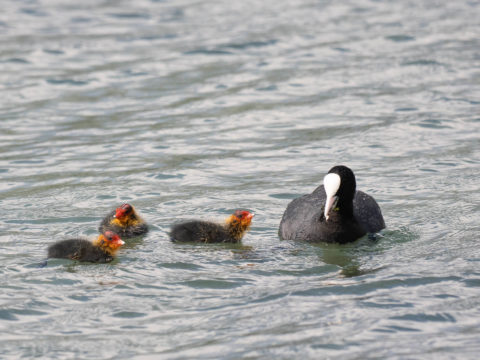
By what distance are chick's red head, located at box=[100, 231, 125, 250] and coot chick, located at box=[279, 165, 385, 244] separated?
1.45 meters

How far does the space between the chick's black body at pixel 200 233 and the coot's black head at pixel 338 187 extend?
2.79 ft

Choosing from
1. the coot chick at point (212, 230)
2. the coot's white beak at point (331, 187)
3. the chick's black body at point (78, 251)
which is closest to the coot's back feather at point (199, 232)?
the coot chick at point (212, 230)

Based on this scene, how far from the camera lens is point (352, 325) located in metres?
5.93

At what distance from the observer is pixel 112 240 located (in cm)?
728

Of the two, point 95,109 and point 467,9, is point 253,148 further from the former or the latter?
point 467,9

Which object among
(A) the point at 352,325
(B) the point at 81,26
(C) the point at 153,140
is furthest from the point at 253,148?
(B) the point at 81,26

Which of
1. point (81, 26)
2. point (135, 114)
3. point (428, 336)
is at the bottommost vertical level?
point (428, 336)

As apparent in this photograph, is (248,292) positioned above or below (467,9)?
below

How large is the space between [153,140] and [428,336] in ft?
19.6

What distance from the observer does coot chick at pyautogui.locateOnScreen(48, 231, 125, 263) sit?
7.16 m

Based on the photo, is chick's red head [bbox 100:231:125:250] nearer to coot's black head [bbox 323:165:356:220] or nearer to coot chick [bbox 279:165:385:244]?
coot chick [bbox 279:165:385:244]

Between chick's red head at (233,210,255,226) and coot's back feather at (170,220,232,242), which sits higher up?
chick's red head at (233,210,255,226)

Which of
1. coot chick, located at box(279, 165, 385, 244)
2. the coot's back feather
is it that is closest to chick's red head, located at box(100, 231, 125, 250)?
the coot's back feather

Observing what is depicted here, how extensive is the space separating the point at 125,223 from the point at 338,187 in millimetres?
A: 1769
